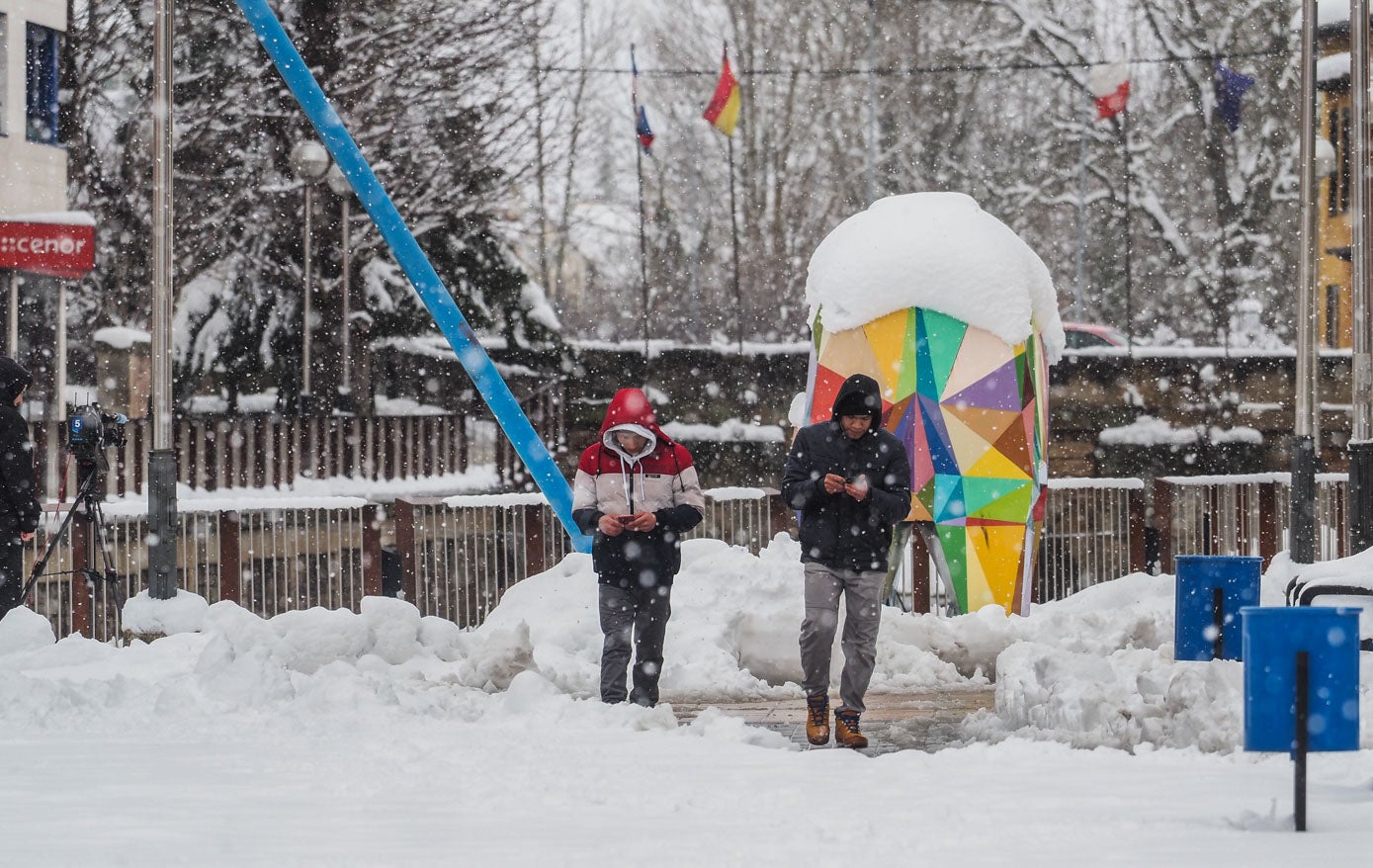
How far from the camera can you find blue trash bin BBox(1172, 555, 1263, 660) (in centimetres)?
977

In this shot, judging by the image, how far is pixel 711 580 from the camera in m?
13.4

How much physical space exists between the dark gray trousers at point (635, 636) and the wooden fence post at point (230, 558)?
198 inches

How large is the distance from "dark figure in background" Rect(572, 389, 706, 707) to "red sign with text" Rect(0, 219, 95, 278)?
19.0 metres

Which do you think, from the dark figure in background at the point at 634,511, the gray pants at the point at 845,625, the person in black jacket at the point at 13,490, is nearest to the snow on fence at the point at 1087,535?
the dark figure in background at the point at 634,511

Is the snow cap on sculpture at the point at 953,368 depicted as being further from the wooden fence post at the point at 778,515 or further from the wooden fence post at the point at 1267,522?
the wooden fence post at the point at 1267,522

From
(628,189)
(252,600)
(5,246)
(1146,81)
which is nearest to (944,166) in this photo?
(1146,81)

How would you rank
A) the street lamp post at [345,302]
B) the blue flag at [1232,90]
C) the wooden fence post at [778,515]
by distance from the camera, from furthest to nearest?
the street lamp post at [345,302] → the blue flag at [1232,90] → the wooden fence post at [778,515]

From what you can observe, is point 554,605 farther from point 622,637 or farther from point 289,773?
point 289,773

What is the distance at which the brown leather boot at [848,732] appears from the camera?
889 centimetres

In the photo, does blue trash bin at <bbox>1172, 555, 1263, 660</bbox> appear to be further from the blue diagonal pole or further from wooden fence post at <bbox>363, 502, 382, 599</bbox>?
wooden fence post at <bbox>363, 502, 382, 599</bbox>

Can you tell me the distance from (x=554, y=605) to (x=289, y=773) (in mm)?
5630

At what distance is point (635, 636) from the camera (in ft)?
32.4

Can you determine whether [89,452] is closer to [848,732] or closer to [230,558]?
[230,558]

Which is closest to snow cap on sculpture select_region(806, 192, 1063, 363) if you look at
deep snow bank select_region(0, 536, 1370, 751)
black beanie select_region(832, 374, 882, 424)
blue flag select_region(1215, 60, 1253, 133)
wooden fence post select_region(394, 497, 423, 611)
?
deep snow bank select_region(0, 536, 1370, 751)
